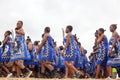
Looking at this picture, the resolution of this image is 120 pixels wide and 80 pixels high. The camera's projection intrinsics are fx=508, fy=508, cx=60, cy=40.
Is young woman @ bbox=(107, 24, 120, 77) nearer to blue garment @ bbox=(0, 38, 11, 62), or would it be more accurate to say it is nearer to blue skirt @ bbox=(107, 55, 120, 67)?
blue skirt @ bbox=(107, 55, 120, 67)

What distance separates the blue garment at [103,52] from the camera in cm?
1750

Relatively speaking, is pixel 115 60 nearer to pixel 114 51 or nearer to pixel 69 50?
pixel 114 51

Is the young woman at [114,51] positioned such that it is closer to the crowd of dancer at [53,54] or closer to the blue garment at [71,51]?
the crowd of dancer at [53,54]

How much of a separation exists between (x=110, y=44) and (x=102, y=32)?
551mm

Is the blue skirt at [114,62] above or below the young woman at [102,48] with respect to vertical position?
below

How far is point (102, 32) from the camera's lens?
57.6 ft

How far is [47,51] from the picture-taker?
18359 mm

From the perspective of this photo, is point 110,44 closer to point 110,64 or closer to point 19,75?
point 110,64

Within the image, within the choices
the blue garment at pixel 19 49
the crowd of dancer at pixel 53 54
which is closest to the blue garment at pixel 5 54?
the crowd of dancer at pixel 53 54

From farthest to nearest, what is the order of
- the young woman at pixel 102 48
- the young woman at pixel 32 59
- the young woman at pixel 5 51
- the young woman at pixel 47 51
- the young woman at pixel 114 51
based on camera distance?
the young woman at pixel 32 59
the young woman at pixel 5 51
the young woman at pixel 47 51
the young woman at pixel 102 48
the young woman at pixel 114 51

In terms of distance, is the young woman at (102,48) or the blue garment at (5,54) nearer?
the young woman at (102,48)

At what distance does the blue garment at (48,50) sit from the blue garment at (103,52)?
186 cm

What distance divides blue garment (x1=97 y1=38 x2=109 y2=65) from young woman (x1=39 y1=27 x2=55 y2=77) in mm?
1832

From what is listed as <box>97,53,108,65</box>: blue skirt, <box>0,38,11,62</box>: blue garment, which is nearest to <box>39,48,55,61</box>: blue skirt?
<box>0,38,11,62</box>: blue garment
